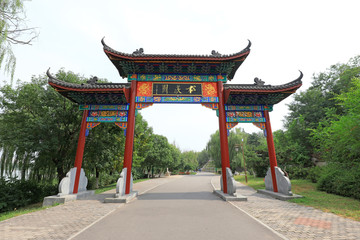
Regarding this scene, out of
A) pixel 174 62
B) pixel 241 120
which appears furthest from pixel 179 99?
pixel 241 120

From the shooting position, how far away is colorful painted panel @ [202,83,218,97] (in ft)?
30.7

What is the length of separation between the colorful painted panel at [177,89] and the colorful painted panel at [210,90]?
28cm

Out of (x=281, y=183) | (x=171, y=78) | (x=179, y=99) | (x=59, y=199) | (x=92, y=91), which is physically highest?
(x=171, y=78)

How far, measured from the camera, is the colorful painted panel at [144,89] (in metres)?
9.29

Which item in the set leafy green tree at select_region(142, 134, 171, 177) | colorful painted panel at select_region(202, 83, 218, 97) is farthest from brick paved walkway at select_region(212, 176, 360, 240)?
leafy green tree at select_region(142, 134, 171, 177)

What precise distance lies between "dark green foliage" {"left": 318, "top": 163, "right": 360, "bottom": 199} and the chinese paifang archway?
3.20 meters

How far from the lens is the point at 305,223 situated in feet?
14.7

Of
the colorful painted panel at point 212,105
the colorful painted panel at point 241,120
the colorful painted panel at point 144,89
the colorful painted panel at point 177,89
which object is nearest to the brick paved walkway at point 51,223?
the colorful painted panel at point 144,89

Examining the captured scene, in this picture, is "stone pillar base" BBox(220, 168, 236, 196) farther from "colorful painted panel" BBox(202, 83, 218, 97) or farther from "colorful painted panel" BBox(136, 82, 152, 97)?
"colorful painted panel" BBox(136, 82, 152, 97)

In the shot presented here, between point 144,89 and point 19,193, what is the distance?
10070 mm

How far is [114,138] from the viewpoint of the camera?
13.0 metres

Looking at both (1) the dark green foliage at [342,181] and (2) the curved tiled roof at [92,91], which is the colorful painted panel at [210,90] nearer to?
(2) the curved tiled roof at [92,91]

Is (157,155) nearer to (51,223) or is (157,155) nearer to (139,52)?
(139,52)

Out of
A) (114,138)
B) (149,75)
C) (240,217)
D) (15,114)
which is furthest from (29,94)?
(240,217)
